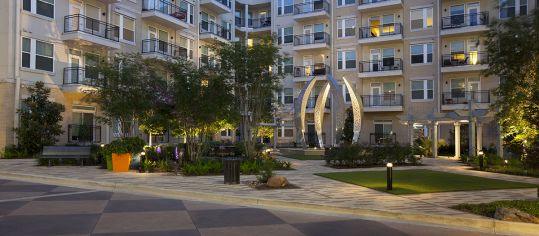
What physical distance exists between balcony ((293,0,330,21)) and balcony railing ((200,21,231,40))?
7.43 meters

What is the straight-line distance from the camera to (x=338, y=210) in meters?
10.7

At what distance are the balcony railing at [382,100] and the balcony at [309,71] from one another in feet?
16.2

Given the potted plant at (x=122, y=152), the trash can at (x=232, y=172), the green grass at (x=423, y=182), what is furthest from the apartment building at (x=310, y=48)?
the trash can at (x=232, y=172)

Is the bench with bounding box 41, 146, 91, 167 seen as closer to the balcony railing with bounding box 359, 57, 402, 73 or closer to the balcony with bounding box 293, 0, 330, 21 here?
the balcony railing with bounding box 359, 57, 402, 73

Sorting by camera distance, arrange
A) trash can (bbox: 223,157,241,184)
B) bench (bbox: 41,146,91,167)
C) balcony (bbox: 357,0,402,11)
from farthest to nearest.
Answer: balcony (bbox: 357,0,402,11) < bench (bbox: 41,146,91,167) < trash can (bbox: 223,157,241,184)

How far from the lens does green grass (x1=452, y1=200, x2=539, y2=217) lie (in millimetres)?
9891

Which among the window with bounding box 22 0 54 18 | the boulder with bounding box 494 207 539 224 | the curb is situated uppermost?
the window with bounding box 22 0 54 18

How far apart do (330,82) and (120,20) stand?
16565 millimetres

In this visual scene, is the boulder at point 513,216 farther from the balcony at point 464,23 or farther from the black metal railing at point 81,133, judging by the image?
the balcony at point 464,23

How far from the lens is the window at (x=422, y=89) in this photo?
44.1 meters

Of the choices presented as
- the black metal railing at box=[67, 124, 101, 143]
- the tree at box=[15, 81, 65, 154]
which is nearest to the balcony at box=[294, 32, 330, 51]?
the black metal railing at box=[67, 124, 101, 143]

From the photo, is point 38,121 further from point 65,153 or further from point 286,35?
point 286,35

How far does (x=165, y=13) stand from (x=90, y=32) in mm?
8594

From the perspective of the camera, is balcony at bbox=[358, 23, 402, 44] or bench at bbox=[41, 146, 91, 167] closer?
bench at bbox=[41, 146, 91, 167]
